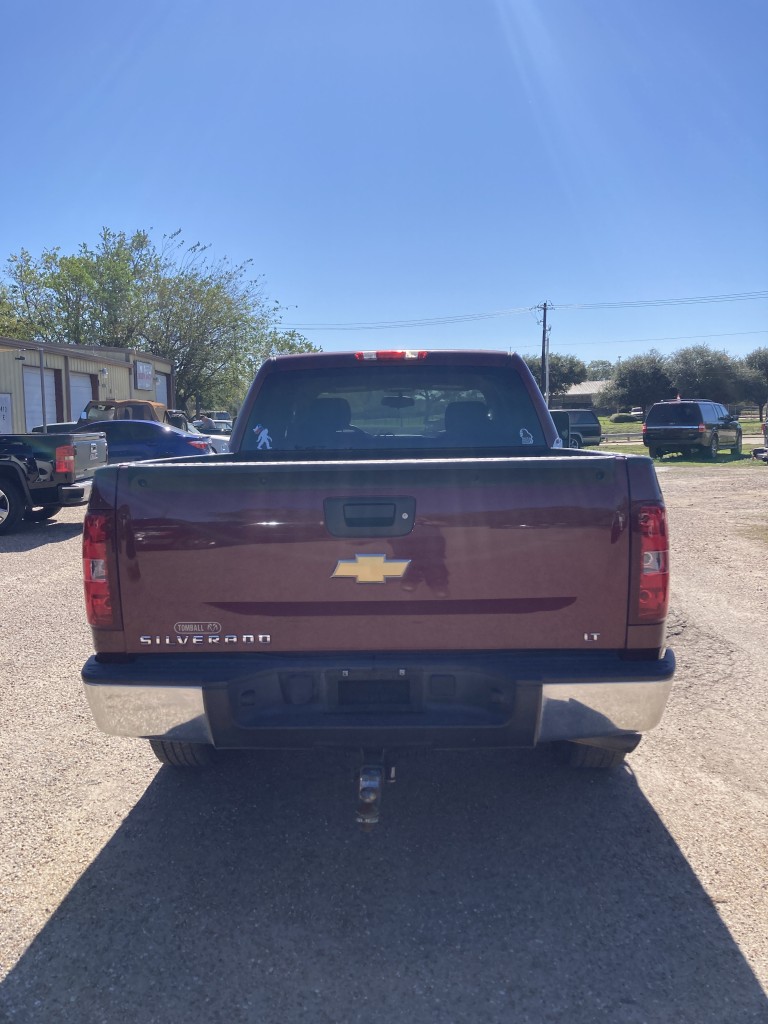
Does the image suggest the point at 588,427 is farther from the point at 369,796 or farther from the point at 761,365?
the point at 761,365

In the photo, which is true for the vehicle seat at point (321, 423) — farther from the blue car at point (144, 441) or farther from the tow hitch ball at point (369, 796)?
the blue car at point (144, 441)

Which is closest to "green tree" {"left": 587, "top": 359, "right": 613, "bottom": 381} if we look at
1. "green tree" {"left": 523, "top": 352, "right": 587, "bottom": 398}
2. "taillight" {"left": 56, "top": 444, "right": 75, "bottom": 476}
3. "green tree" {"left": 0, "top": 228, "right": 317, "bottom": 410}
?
"green tree" {"left": 523, "top": 352, "right": 587, "bottom": 398}

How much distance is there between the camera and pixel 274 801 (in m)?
3.61

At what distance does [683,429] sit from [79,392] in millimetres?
23682

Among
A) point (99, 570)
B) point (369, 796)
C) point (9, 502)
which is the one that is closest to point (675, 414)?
point (9, 502)

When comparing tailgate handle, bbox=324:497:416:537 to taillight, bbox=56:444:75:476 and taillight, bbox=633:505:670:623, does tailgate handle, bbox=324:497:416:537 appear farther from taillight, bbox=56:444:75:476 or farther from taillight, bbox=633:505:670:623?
taillight, bbox=56:444:75:476

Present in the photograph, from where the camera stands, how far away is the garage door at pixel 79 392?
33.3 meters

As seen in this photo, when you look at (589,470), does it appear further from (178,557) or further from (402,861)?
(402,861)

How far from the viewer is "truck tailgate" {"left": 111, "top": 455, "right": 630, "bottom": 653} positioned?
276cm

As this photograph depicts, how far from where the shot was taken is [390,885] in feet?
9.71

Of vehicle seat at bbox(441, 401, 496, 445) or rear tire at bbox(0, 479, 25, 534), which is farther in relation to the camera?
rear tire at bbox(0, 479, 25, 534)

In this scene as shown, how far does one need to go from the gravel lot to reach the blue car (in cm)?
1253

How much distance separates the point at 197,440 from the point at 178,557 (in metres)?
14.9

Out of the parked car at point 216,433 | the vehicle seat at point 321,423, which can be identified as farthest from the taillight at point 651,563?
the parked car at point 216,433
